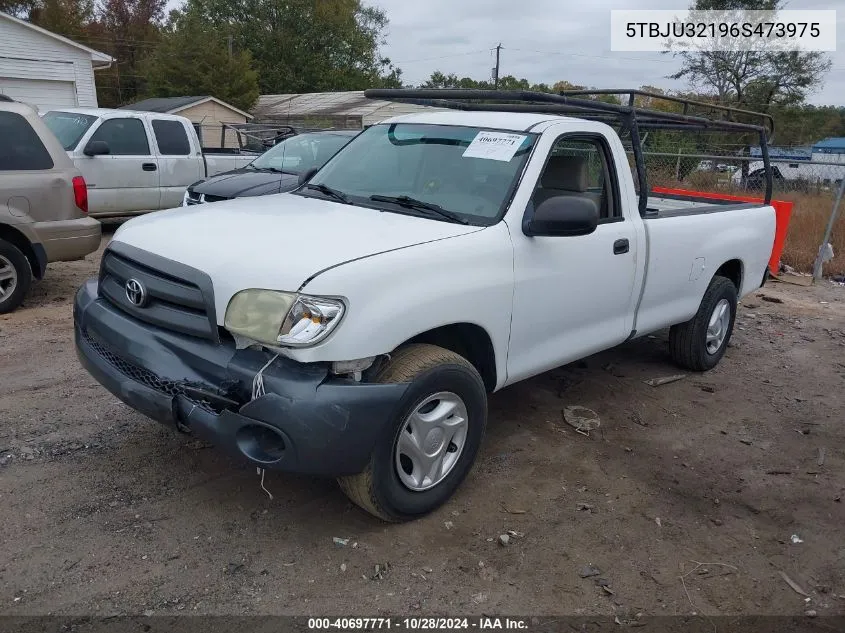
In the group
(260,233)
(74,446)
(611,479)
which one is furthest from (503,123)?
(74,446)

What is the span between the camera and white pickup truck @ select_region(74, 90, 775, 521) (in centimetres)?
288

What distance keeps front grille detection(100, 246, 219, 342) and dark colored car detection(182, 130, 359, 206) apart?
4.08 meters

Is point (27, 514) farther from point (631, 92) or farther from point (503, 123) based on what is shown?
point (631, 92)

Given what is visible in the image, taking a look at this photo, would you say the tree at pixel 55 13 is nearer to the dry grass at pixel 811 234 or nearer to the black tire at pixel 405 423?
the dry grass at pixel 811 234

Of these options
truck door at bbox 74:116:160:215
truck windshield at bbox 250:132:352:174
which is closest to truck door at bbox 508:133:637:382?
truck windshield at bbox 250:132:352:174

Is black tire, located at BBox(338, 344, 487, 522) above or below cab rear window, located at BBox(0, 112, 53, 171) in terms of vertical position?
below

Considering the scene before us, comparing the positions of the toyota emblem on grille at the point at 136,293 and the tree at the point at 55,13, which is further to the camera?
the tree at the point at 55,13

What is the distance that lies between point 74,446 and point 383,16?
64.6 metres

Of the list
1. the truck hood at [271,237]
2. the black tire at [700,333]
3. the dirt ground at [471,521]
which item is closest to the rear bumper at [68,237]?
the dirt ground at [471,521]

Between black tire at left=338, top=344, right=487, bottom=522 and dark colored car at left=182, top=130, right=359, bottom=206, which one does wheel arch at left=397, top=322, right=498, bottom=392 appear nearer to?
black tire at left=338, top=344, right=487, bottom=522

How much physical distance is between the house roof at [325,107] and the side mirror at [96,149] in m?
20.4

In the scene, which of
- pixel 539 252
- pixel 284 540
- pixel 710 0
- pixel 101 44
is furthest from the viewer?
pixel 101 44

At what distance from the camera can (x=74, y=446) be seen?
13.0 ft

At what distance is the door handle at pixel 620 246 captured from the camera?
4242 millimetres
